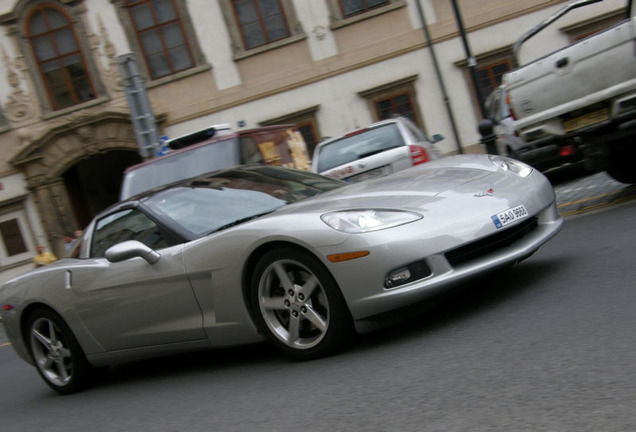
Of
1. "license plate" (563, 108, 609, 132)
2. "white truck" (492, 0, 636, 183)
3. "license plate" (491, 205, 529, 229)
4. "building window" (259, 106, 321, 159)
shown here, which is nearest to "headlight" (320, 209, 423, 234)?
"license plate" (491, 205, 529, 229)

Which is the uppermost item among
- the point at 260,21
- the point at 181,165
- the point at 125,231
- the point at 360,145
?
the point at 260,21

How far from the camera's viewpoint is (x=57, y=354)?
20.9 feet

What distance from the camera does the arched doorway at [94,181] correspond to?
24906mm

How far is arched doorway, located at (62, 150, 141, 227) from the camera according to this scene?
24.9 m

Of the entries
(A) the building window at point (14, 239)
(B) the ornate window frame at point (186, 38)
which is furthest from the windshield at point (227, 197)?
(A) the building window at point (14, 239)

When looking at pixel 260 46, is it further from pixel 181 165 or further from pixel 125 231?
pixel 125 231

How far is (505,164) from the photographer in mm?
5996

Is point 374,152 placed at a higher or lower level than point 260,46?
lower

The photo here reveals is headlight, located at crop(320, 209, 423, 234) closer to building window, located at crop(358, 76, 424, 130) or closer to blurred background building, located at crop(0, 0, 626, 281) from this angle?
blurred background building, located at crop(0, 0, 626, 281)

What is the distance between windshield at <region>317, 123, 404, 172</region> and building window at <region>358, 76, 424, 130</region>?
10.3 metres

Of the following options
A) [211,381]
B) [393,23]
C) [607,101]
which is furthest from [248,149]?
[393,23]

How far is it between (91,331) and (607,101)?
496cm

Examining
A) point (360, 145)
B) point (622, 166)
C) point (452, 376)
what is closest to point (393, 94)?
point (360, 145)

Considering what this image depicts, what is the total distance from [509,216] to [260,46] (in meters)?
18.3
